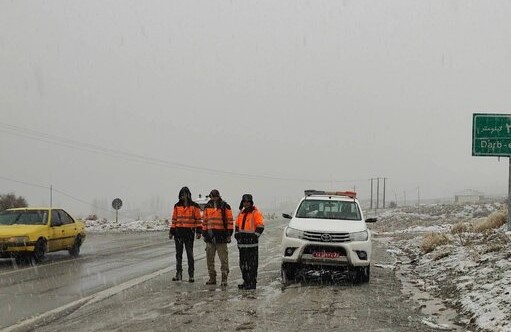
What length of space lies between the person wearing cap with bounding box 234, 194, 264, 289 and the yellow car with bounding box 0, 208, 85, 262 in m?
6.62

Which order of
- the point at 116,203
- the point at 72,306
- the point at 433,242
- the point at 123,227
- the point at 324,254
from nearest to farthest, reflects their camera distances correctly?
the point at 72,306, the point at 324,254, the point at 433,242, the point at 123,227, the point at 116,203

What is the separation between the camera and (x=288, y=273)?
1107 cm

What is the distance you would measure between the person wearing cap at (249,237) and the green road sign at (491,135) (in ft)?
29.0

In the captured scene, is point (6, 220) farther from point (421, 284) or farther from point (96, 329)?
point (421, 284)

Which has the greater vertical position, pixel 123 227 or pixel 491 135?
pixel 491 135

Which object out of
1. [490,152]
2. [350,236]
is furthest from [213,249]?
[490,152]

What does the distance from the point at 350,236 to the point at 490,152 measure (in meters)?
7.52

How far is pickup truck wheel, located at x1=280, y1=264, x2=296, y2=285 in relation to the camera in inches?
430

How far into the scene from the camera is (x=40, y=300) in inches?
354

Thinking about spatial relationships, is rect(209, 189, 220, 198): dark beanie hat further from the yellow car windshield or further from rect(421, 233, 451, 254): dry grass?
rect(421, 233, 451, 254): dry grass

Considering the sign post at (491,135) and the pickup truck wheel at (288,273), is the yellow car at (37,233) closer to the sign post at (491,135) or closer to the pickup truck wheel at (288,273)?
the pickup truck wheel at (288,273)

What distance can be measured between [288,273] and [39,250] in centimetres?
716

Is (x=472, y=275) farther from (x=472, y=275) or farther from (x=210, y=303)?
(x=210, y=303)

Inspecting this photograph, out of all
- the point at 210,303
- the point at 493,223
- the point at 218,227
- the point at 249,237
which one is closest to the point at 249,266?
the point at 249,237
